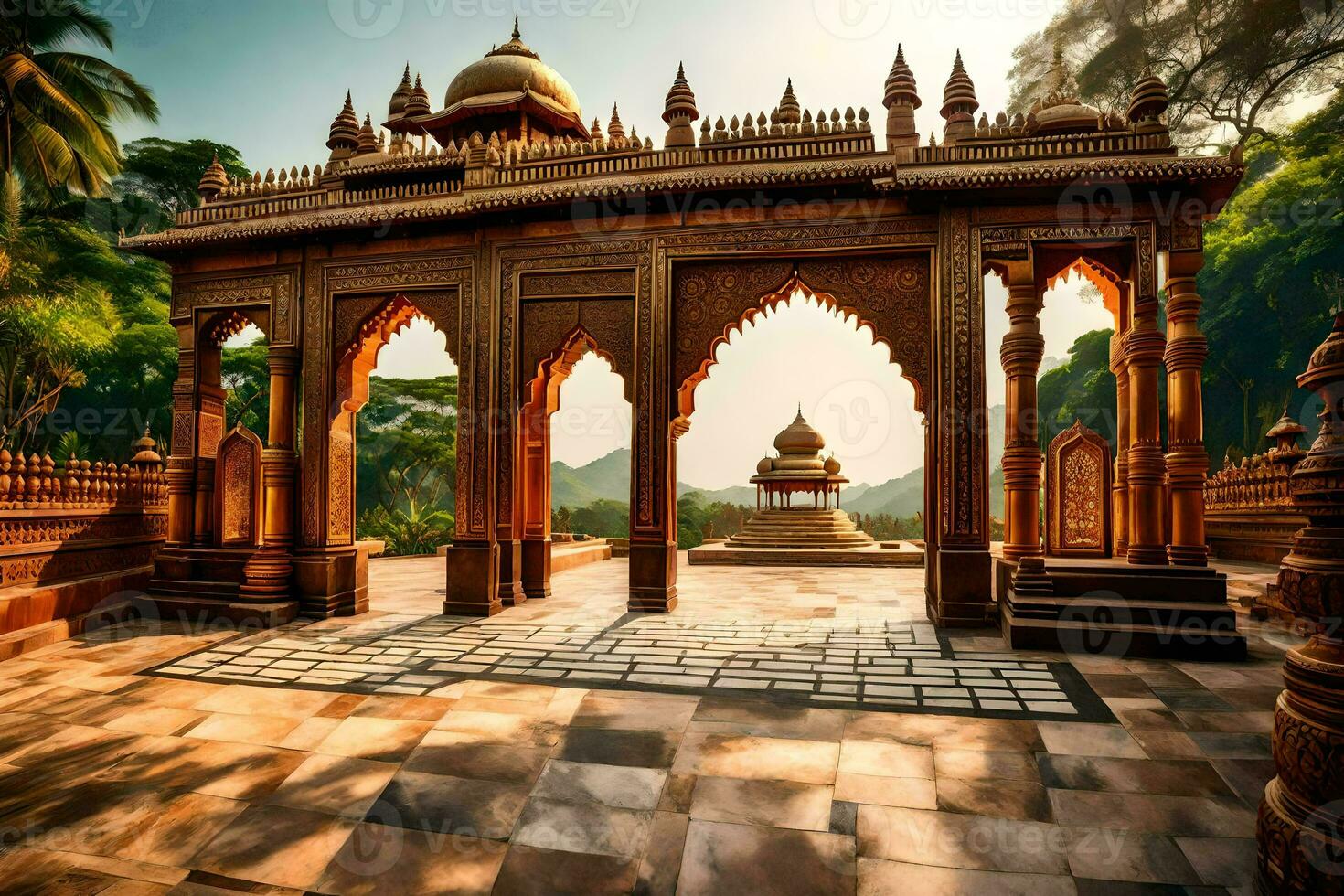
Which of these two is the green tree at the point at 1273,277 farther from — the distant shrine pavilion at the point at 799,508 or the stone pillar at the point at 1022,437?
the stone pillar at the point at 1022,437

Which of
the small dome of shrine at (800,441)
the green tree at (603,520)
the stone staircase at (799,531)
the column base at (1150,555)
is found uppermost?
the small dome of shrine at (800,441)

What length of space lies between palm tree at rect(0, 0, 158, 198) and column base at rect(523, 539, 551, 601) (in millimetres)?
14441

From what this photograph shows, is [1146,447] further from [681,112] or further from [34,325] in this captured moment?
[34,325]

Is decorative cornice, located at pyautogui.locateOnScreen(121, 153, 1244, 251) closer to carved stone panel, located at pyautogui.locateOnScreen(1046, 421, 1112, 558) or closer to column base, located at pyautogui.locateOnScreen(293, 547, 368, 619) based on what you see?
carved stone panel, located at pyautogui.locateOnScreen(1046, 421, 1112, 558)

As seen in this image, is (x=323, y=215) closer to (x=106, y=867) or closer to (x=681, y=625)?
(x=681, y=625)

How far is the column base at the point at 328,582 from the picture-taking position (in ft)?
28.7

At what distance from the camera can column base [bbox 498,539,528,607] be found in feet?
30.1

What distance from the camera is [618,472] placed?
87.6 metres

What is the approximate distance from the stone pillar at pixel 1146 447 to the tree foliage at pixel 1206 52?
25387 mm

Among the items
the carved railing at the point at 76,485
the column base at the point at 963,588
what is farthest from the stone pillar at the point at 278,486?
the column base at the point at 963,588

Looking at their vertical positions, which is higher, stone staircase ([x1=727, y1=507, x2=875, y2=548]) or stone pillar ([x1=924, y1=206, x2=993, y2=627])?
stone pillar ([x1=924, y1=206, x2=993, y2=627])

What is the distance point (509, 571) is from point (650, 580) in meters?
1.94

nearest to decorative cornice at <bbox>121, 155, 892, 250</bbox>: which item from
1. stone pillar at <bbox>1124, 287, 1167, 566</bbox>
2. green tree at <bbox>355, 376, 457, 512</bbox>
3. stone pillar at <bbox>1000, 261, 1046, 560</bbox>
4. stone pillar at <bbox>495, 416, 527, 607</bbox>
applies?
stone pillar at <bbox>1000, 261, 1046, 560</bbox>

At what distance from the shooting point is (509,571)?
922 cm
